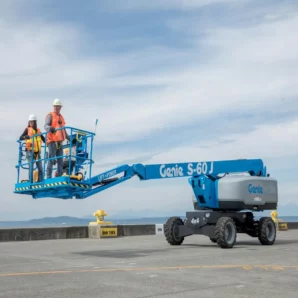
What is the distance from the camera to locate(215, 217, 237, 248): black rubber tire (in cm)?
1670

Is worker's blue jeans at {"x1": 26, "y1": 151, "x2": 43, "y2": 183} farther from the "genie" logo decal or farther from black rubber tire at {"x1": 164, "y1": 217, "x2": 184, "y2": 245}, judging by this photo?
the "genie" logo decal

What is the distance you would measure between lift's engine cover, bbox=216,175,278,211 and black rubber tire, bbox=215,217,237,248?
1.20m

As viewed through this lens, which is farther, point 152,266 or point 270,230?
point 270,230

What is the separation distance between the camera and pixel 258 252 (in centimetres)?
1557

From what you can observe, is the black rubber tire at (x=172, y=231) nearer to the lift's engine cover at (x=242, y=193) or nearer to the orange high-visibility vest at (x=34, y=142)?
the lift's engine cover at (x=242, y=193)

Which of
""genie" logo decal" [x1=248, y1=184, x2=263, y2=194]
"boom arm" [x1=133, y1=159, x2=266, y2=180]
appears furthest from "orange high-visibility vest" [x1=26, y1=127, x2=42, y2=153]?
""genie" logo decal" [x1=248, y1=184, x2=263, y2=194]

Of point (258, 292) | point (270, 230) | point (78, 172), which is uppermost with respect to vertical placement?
point (78, 172)

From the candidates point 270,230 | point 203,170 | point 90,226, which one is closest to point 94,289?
point 203,170

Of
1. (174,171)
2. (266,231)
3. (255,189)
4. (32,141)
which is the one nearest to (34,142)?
(32,141)

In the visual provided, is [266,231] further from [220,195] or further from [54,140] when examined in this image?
[54,140]

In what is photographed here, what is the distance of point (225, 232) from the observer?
16.8 meters

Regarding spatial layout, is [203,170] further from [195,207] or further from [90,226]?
[90,226]

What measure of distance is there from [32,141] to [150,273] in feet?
19.2

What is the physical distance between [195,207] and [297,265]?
7.41m
